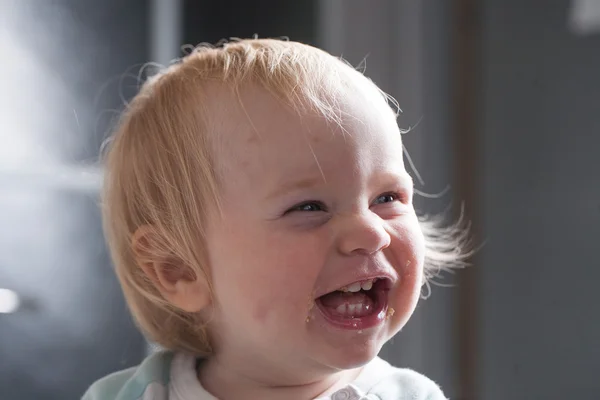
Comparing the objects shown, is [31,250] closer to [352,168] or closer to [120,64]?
[120,64]

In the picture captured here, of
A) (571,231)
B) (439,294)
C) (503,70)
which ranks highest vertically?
(503,70)

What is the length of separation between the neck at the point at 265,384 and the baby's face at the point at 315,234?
0.07 meters

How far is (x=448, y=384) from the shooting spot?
1541mm

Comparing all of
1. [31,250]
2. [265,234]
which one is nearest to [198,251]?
[265,234]

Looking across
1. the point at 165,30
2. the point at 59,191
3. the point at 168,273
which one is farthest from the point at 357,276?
the point at 165,30

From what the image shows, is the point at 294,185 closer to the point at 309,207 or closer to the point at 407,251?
the point at 309,207

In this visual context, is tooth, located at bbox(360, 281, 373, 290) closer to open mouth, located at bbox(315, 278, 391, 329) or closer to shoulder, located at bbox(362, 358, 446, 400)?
open mouth, located at bbox(315, 278, 391, 329)

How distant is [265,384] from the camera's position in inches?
38.4

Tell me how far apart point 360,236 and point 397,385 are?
0.22m

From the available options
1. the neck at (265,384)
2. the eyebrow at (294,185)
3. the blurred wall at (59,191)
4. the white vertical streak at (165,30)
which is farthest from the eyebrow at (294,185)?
the white vertical streak at (165,30)

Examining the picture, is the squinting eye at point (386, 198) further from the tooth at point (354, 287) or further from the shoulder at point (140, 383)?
the shoulder at point (140, 383)

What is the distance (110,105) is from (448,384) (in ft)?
2.62

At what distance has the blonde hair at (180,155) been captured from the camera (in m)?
0.91

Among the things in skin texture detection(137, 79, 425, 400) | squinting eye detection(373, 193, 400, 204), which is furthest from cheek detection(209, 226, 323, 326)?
squinting eye detection(373, 193, 400, 204)
